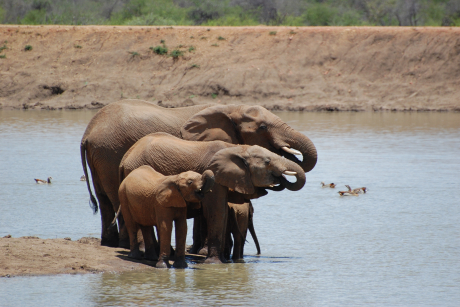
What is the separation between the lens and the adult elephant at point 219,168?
8.64 meters

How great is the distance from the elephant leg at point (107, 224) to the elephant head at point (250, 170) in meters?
1.84

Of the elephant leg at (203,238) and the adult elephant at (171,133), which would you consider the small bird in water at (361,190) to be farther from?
the elephant leg at (203,238)

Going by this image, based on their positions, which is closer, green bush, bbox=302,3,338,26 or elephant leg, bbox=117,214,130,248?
elephant leg, bbox=117,214,130,248

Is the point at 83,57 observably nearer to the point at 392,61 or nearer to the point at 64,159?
the point at 392,61

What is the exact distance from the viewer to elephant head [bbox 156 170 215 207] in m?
8.00

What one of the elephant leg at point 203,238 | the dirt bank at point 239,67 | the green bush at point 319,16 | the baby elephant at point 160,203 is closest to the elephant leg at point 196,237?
the elephant leg at point 203,238

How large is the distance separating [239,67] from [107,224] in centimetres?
2610

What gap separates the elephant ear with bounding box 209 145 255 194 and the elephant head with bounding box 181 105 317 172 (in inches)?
41.3

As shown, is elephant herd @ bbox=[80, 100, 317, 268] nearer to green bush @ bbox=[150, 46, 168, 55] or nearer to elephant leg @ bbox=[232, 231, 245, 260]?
elephant leg @ bbox=[232, 231, 245, 260]

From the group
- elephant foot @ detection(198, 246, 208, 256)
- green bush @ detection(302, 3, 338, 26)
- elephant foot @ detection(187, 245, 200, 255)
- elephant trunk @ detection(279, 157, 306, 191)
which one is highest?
green bush @ detection(302, 3, 338, 26)

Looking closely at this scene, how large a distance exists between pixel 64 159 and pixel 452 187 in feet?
30.6

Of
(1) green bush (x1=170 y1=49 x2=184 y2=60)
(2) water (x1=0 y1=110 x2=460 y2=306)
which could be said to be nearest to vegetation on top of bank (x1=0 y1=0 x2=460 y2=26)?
(1) green bush (x1=170 y1=49 x2=184 y2=60)

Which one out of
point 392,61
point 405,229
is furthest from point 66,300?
point 392,61

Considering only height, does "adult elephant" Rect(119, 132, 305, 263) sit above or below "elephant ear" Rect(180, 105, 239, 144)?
below
